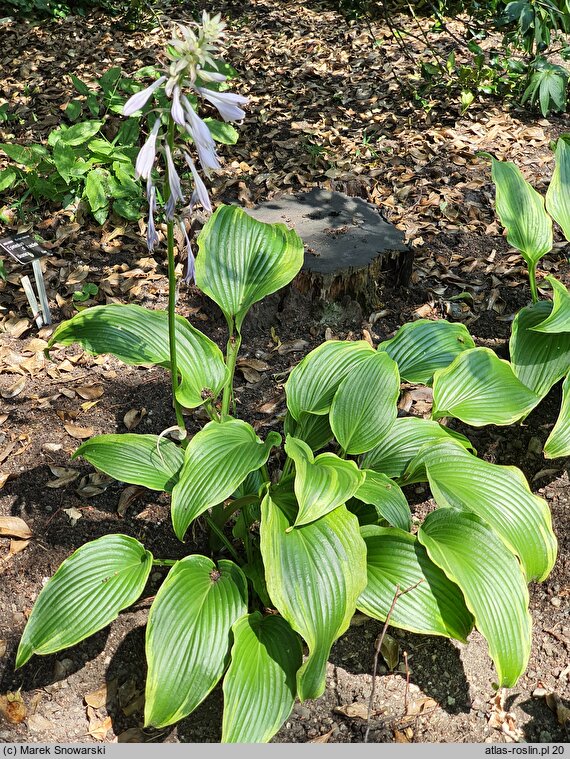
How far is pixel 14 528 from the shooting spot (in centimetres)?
263

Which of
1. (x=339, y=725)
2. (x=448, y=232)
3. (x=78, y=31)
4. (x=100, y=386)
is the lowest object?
(x=339, y=725)

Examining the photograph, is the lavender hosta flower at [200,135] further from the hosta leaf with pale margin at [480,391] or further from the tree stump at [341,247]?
the tree stump at [341,247]

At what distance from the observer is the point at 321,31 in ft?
20.1

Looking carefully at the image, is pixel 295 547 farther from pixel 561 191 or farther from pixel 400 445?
pixel 561 191

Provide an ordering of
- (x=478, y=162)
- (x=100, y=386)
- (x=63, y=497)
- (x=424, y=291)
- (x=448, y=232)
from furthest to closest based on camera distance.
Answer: (x=478, y=162) → (x=448, y=232) → (x=424, y=291) → (x=100, y=386) → (x=63, y=497)

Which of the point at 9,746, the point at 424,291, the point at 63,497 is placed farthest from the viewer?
the point at 424,291

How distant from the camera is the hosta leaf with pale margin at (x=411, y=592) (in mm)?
2135

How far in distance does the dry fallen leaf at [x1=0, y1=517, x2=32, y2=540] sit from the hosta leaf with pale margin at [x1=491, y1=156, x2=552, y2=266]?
2209 millimetres

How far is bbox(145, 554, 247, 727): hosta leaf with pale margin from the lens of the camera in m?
1.97

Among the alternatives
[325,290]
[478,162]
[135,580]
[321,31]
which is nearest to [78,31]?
[321,31]

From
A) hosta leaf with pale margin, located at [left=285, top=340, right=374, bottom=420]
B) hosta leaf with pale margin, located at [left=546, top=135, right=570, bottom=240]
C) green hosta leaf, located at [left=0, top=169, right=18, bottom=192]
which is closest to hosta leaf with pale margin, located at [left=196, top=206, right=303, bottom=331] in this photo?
hosta leaf with pale margin, located at [left=285, top=340, right=374, bottom=420]

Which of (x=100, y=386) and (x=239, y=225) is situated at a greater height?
(x=239, y=225)

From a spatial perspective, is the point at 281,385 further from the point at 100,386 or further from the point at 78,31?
the point at 78,31

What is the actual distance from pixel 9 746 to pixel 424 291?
8.71ft
